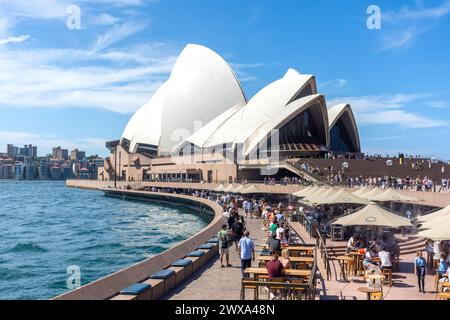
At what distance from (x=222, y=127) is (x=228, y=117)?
305cm

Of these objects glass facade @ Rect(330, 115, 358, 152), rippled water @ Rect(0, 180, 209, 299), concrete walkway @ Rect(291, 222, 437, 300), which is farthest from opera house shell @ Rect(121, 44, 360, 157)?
concrete walkway @ Rect(291, 222, 437, 300)

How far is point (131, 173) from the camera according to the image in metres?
82.2

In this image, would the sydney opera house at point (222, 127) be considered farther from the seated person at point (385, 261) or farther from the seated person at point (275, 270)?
the seated person at point (275, 270)

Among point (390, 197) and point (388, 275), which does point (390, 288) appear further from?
point (390, 197)

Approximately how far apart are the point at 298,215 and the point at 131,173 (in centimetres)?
6311

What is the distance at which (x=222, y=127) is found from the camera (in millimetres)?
60000

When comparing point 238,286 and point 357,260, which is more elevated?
point 357,260

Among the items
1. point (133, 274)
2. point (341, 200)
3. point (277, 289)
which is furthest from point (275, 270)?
point (341, 200)

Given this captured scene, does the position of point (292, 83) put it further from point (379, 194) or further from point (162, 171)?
point (379, 194)

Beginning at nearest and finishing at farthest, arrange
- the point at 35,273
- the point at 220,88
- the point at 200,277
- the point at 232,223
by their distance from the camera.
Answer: the point at 200,277 → the point at 232,223 → the point at 35,273 → the point at 220,88

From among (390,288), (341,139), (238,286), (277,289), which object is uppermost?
(341,139)

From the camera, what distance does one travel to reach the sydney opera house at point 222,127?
164 feet

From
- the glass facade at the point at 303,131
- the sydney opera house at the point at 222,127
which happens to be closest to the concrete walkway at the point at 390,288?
the sydney opera house at the point at 222,127
